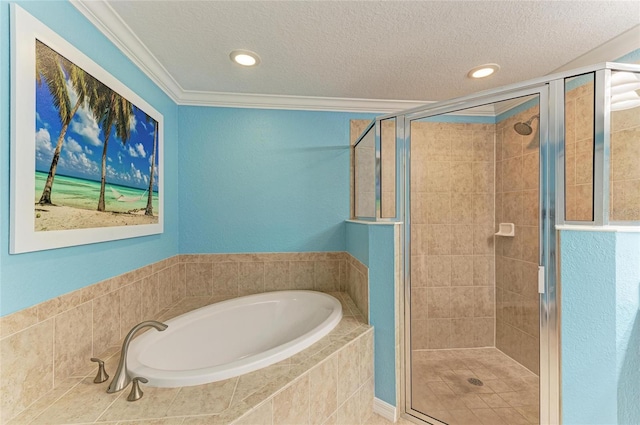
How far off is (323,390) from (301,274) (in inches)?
45.7

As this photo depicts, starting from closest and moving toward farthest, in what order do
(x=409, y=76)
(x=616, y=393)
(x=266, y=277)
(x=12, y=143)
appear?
(x=12, y=143)
(x=616, y=393)
(x=409, y=76)
(x=266, y=277)

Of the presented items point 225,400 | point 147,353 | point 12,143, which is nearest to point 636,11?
point 225,400

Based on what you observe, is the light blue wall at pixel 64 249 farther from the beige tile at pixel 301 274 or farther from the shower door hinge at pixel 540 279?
the shower door hinge at pixel 540 279

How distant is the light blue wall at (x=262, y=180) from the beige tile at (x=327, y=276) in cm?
15

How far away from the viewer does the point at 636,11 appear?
1267mm

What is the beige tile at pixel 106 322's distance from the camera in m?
1.26

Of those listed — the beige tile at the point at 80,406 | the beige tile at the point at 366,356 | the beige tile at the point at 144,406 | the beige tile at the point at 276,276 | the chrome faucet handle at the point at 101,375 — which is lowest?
the beige tile at the point at 366,356

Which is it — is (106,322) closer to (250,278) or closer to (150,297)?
(150,297)

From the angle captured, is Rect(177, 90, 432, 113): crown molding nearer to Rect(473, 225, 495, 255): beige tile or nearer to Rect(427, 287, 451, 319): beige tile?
Rect(473, 225, 495, 255): beige tile

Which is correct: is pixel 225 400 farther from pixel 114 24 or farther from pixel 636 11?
pixel 636 11

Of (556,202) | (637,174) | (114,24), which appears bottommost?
(556,202)

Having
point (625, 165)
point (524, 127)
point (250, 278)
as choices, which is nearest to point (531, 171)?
point (524, 127)

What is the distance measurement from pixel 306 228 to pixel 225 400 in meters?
1.52

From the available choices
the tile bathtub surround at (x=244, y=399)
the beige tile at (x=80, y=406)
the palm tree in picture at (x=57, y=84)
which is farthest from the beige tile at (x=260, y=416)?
the palm tree in picture at (x=57, y=84)
